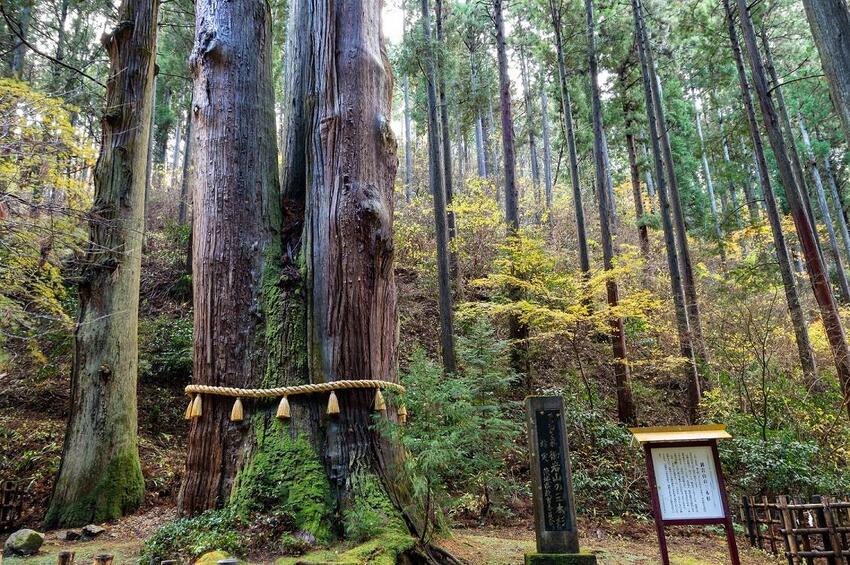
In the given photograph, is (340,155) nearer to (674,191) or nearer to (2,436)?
(2,436)

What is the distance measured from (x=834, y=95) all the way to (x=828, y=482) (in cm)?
539

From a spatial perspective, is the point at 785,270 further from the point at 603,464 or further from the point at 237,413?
the point at 237,413

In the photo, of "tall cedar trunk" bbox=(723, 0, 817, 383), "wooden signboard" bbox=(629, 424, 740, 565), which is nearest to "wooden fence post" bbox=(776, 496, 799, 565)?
"wooden signboard" bbox=(629, 424, 740, 565)

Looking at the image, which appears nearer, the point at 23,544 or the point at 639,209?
the point at 23,544

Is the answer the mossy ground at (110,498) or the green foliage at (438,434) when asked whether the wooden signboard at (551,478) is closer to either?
the green foliage at (438,434)

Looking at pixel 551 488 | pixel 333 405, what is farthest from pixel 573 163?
pixel 333 405

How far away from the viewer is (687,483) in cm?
410

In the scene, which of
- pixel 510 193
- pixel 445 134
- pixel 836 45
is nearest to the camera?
pixel 836 45

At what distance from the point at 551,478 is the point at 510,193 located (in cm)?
834

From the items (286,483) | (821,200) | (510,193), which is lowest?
(286,483)

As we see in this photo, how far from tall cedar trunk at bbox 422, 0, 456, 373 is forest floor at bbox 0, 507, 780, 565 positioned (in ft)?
12.4

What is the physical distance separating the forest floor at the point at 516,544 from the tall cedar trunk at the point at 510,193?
3.83 metres

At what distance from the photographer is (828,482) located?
645 centimetres

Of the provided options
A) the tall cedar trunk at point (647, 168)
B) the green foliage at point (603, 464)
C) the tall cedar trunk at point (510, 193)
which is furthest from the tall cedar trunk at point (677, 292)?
the tall cedar trunk at point (647, 168)
